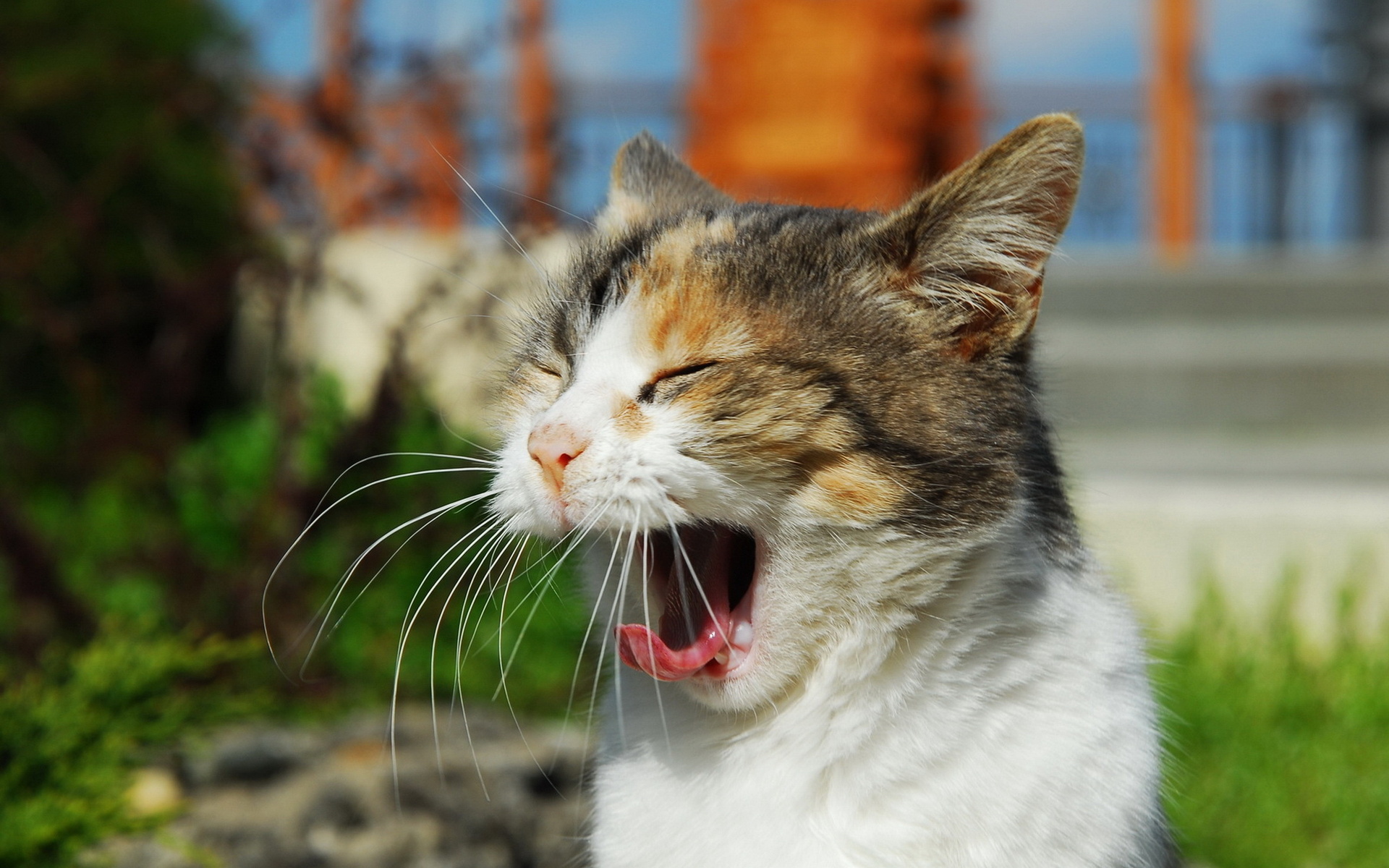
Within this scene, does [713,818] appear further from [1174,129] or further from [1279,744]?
[1174,129]

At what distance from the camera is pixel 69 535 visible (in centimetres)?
438

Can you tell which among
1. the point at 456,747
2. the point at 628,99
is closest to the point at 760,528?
the point at 456,747

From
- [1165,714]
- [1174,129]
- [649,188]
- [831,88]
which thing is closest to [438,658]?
[649,188]

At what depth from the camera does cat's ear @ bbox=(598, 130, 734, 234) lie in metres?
1.95

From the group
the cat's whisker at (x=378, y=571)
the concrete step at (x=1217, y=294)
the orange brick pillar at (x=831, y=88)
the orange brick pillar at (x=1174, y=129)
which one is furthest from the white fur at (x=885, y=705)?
the orange brick pillar at (x=1174, y=129)

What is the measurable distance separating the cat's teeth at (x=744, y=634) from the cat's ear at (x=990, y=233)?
1.41ft

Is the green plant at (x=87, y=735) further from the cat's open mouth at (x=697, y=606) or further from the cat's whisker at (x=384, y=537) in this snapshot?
the cat's open mouth at (x=697, y=606)

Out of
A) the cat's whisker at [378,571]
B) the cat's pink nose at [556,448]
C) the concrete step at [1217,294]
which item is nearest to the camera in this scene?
the cat's pink nose at [556,448]

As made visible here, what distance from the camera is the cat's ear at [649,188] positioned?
6.41 ft

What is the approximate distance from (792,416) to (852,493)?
113 millimetres

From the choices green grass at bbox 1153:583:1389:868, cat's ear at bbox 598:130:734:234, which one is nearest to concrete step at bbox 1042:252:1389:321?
green grass at bbox 1153:583:1389:868

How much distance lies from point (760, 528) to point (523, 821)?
1.56m

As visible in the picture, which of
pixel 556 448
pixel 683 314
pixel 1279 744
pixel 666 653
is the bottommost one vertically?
pixel 1279 744

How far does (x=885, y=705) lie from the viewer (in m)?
1.52
